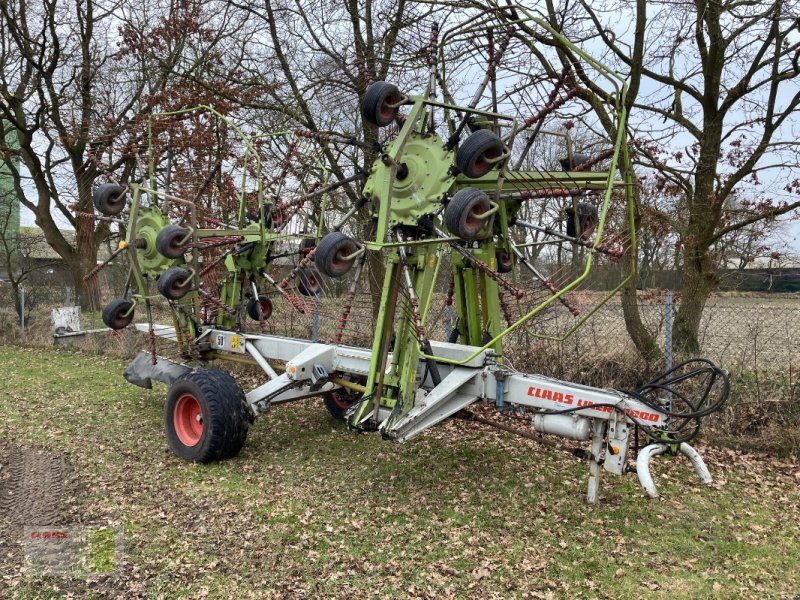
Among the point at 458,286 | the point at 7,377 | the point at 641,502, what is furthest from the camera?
the point at 7,377

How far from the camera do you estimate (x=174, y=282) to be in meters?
6.59

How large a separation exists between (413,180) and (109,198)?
4039 mm

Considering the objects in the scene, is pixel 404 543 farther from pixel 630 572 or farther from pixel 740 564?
pixel 740 564

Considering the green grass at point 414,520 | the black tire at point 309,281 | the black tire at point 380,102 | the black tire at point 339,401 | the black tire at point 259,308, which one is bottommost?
the green grass at point 414,520

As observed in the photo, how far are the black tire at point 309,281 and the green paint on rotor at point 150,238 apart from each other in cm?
143

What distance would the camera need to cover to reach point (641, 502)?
203 inches

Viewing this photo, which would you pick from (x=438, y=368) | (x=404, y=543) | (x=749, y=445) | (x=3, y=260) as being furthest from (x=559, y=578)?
(x=3, y=260)

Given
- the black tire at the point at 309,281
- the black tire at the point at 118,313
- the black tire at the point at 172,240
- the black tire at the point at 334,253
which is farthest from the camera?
the black tire at the point at 118,313

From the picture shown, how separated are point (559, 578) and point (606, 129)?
6107 millimetres

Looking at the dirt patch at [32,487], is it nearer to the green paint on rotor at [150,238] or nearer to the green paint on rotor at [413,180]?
the green paint on rotor at [150,238]

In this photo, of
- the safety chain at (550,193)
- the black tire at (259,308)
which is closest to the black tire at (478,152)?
the safety chain at (550,193)

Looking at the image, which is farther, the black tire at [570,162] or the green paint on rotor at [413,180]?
the black tire at [570,162]

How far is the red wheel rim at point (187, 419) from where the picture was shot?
6.33 meters

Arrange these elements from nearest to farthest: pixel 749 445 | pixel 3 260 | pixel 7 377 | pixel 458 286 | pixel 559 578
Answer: pixel 559 578
pixel 458 286
pixel 749 445
pixel 7 377
pixel 3 260
